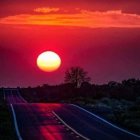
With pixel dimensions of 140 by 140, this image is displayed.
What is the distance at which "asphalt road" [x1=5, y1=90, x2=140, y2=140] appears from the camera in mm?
40844

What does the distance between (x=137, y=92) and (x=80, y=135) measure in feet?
198

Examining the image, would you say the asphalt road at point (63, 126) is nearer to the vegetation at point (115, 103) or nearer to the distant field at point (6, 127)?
the distant field at point (6, 127)

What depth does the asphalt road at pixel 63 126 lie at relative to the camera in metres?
40.8

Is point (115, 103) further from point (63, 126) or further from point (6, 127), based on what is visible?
point (6, 127)

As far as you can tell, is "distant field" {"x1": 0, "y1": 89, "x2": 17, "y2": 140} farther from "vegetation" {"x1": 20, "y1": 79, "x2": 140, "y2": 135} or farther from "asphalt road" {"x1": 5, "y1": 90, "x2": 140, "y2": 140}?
"vegetation" {"x1": 20, "y1": 79, "x2": 140, "y2": 135}

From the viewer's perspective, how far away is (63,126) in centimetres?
4897

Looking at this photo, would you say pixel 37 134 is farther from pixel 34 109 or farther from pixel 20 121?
pixel 34 109

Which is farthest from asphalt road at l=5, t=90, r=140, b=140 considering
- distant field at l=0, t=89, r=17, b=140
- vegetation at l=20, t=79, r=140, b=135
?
vegetation at l=20, t=79, r=140, b=135

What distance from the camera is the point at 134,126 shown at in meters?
48.5

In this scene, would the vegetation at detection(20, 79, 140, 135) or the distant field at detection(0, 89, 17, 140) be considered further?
the vegetation at detection(20, 79, 140, 135)

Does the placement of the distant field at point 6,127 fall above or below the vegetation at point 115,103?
below

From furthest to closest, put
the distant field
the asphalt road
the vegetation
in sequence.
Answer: the vegetation, the asphalt road, the distant field

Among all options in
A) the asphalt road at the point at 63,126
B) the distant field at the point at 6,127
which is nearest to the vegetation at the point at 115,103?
the asphalt road at the point at 63,126

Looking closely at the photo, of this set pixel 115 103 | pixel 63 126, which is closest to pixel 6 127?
pixel 63 126
